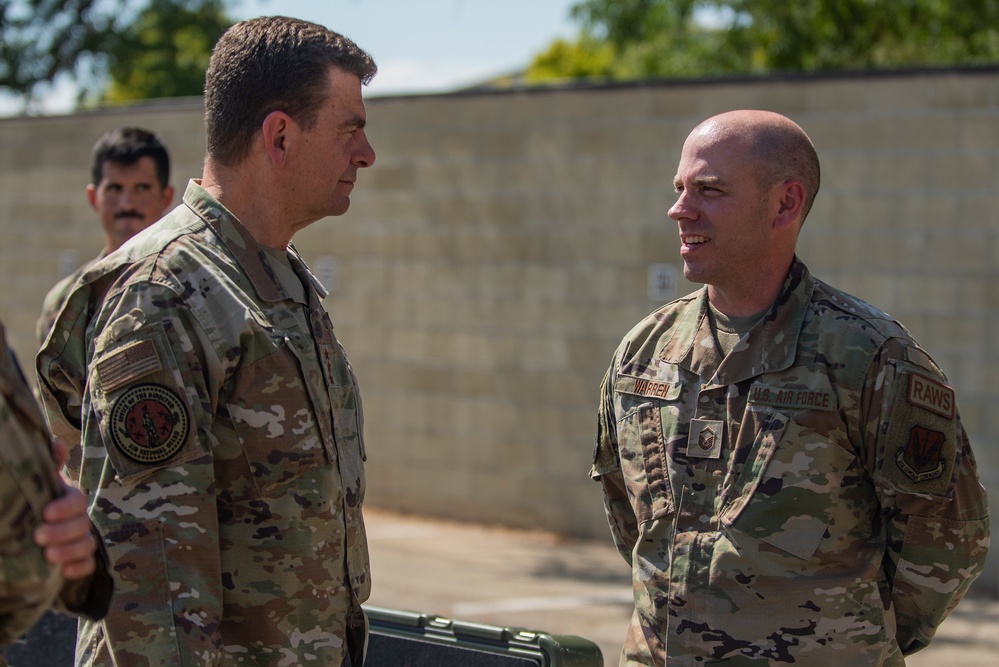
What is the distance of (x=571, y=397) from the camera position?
25.9ft

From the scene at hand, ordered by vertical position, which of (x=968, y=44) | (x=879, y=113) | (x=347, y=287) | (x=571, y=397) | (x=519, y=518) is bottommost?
(x=519, y=518)

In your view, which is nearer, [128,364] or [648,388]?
[128,364]

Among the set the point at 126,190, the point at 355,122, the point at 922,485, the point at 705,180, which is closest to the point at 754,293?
the point at 705,180

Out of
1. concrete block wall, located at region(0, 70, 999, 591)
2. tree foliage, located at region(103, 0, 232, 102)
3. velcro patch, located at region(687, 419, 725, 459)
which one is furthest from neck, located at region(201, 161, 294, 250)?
tree foliage, located at region(103, 0, 232, 102)

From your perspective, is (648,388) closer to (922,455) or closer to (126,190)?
(922,455)

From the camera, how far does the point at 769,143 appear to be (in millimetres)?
2502

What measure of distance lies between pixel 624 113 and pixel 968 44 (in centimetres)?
940

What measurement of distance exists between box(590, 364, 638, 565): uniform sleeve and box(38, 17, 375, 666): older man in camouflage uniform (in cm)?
69

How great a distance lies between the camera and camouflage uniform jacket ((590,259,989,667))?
232 centimetres

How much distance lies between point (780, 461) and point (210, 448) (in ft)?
3.90

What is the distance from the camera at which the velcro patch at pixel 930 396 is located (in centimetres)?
233

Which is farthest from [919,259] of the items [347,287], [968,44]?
[968,44]

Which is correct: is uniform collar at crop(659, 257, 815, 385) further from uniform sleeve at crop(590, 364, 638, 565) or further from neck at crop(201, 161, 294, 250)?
neck at crop(201, 161, 294, 250)

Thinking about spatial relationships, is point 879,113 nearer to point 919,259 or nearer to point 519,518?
point 919,259
